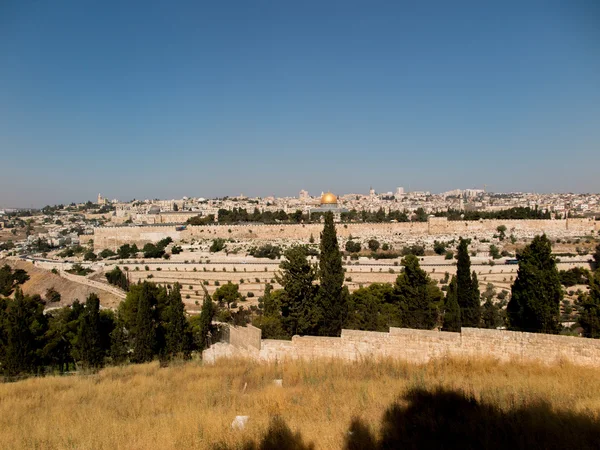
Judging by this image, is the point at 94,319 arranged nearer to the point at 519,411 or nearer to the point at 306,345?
the point at 306,345

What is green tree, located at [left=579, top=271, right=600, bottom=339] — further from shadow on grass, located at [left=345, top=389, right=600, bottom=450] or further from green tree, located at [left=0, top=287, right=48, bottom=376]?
green tree, located at [left=0, top=287, right=48, bottom=376]

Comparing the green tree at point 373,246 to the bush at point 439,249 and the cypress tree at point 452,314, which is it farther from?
the cypress tree at point 452,314

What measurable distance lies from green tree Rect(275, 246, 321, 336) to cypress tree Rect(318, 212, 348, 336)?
24cm

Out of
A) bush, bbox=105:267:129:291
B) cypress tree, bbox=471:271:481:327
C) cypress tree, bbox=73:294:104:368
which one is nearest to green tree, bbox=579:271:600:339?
cypress tree, bbox=471:271:481:327

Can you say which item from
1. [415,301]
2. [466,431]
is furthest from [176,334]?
[466,431]

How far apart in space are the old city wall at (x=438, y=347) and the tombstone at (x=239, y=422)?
2862 mm

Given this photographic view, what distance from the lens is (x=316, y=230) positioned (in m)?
49.4

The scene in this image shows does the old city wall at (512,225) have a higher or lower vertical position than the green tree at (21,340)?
higher

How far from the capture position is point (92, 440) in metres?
4.49

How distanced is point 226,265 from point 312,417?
27.6m

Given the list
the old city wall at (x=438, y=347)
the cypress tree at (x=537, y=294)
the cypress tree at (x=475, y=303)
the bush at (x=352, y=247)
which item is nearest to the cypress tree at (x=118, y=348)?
the old city wall at (x=438, y=347)

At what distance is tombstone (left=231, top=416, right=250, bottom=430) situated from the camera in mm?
4668

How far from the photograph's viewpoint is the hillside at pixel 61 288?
24.5 meters

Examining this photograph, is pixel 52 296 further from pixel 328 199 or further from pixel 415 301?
pixel 328 199
